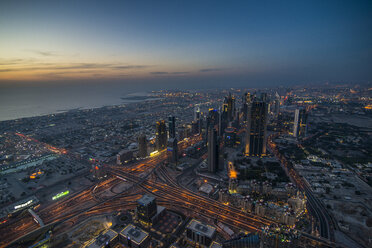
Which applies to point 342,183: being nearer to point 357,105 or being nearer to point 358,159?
point 358,159

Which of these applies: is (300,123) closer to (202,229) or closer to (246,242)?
(246,242)

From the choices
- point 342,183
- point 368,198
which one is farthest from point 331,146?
point 368,198

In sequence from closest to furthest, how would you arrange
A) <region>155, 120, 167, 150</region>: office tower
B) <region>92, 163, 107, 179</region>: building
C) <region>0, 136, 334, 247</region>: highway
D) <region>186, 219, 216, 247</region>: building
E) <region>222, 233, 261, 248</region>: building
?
<region>222, 233, 261, 248</region>: building
<region>186, 219, 216, 247</region>: building
<region>0, 136, 334, 247</region>: highway
<region>92, 163, 107, 179</region>: building
<region>155, 120, 167, 150</region>: office tower

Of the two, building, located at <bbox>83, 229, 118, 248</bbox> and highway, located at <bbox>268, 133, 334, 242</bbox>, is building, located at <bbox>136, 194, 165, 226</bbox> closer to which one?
building, located at <bbox>83, 229, 118, 248</bbox>

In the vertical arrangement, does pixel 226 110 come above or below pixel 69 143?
above

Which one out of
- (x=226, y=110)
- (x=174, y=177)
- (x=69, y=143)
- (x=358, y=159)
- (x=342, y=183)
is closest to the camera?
(x=342, y=183)

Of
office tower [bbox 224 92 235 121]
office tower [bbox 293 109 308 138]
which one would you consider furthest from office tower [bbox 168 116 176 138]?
office tower [bbox 293 109 308 138]
